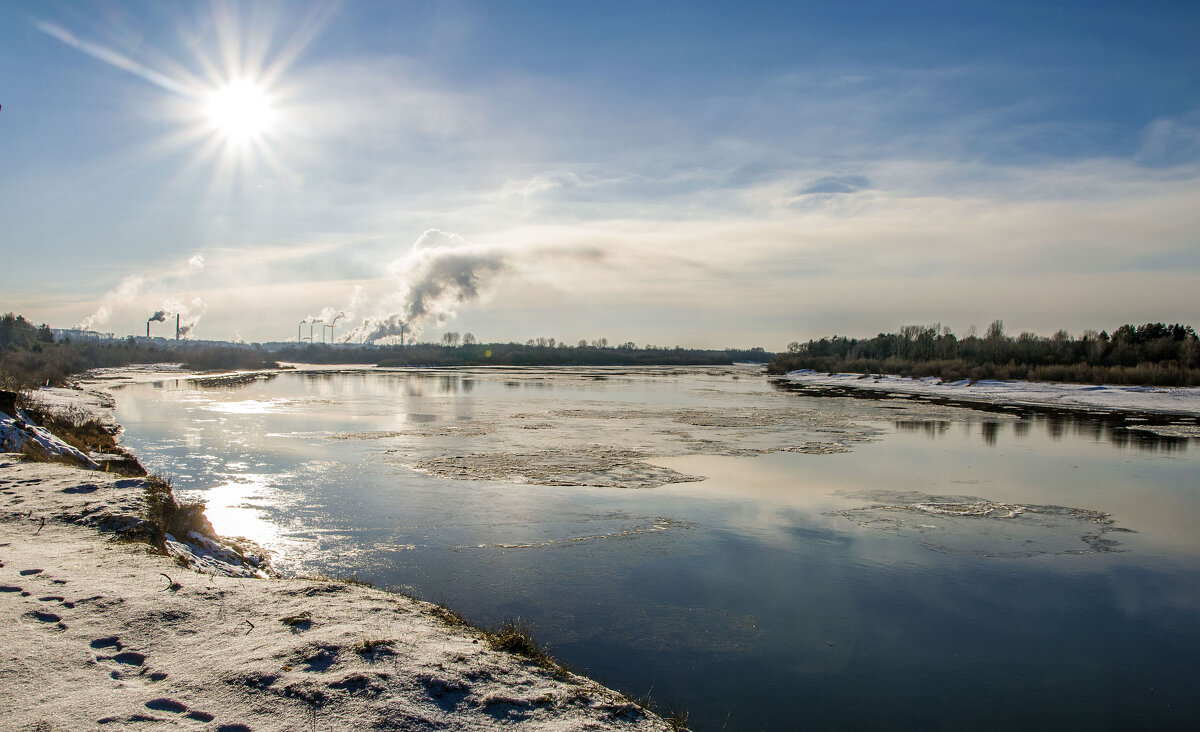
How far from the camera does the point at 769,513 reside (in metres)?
11.0

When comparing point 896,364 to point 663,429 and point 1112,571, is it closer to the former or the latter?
point 663,429

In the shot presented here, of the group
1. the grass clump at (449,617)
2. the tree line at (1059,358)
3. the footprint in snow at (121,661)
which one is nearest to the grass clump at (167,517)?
the footprint in snow at (121,661)

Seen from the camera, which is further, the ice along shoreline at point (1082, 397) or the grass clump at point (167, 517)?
the ice along shoreline at point (1082, 397)

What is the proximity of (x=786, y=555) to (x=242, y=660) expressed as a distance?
21.1ft

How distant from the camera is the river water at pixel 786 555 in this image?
214 inches

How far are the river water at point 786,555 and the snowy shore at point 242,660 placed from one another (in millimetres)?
1128

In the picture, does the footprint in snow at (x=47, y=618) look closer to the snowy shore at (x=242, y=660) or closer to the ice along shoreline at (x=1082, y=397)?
the snowy shore at (x=242, y=660)

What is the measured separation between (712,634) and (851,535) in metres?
4.27

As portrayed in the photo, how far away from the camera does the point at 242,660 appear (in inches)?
174

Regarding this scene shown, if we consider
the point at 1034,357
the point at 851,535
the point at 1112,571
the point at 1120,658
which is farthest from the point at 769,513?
the point at 1034,357

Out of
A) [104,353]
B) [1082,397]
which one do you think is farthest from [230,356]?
[1082,397]

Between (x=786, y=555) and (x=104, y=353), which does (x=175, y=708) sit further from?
(x=104, y=353)

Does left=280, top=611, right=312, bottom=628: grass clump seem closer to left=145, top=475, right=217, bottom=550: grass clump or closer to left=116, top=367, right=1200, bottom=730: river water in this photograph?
left=116, top=367, right=1200, bottom=730: river water

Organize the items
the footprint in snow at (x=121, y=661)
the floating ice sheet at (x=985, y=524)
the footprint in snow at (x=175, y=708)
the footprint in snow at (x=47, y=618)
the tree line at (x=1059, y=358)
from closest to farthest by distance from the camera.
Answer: the footprint in snow at (x=175, y=708) < the footprint in snow at (x=121, y=661) < the footprint in snow at (x=47, y=618) < the floating ice sheet at (x=985, y=524) < the tree line at (x=1059, y=358)
